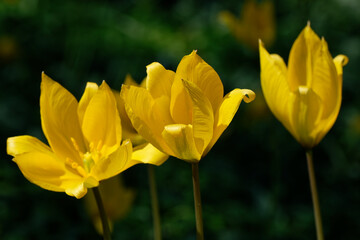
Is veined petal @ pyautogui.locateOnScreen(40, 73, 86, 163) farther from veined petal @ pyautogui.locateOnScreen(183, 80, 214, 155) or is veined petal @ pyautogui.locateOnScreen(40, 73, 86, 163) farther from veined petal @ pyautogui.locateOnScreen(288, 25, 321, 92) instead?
veined petal @ pyautogui.locateOnScreen(288, 25, 321, 92)

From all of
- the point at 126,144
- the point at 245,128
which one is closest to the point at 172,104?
the point at 126,144

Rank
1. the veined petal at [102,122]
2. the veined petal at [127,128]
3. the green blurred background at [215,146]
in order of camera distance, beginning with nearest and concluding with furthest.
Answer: the veined petal at [102,122] < the veined petal at [127,128] < the green blurred background at [215,146]

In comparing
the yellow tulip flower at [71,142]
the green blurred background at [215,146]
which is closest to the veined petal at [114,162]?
the yellow tulip flower at [71,142]

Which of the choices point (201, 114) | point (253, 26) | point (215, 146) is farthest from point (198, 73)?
point (215, 146)

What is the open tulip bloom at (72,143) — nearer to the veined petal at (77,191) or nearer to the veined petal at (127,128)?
the veined petal at (77,191)

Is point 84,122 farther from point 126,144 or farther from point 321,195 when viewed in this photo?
point 321,195
